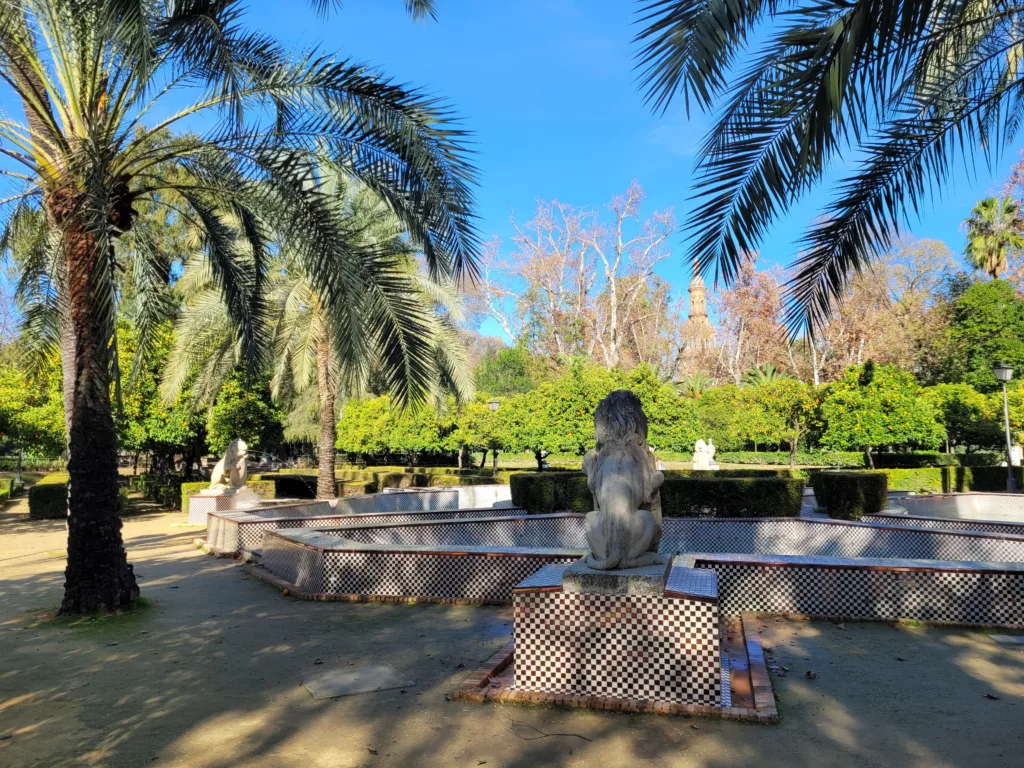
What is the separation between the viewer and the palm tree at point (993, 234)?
34.7 m

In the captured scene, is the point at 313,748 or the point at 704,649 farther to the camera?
the point at 704,649

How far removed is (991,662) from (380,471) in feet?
83.2

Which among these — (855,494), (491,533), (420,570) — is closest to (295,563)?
(420,570)

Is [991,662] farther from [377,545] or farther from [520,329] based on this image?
[520,329]

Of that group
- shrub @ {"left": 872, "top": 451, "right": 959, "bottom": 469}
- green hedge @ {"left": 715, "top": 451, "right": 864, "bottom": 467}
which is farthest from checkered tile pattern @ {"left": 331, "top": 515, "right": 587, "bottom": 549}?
green hedge @ {"left": 715, "top": 451, "right": 864, "bottom": 467}

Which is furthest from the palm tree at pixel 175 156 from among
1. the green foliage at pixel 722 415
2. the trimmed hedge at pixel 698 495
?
the green foliage at pixel 722 415

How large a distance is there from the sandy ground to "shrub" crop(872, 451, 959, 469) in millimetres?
28601

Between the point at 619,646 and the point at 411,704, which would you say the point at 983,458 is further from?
the point at 411,704

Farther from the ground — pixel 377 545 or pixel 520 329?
pixel 520 329

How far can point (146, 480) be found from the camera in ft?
85.4

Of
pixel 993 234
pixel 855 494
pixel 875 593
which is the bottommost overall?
pixel 875 593

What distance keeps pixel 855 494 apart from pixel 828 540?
3.27 metres

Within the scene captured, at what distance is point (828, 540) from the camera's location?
1232 centimetres

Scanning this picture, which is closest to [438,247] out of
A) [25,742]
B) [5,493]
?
[25,742]
